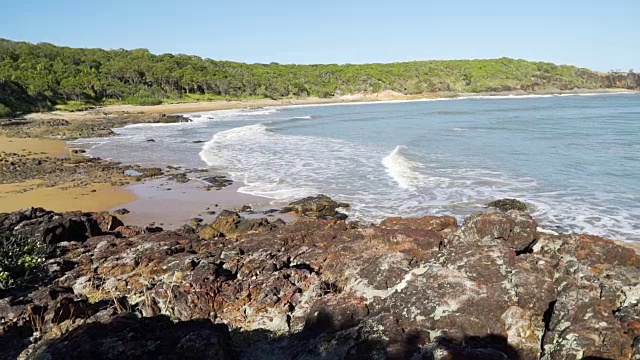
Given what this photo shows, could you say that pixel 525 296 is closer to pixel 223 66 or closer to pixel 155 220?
pixel 155 220

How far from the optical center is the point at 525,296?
15.3 ft

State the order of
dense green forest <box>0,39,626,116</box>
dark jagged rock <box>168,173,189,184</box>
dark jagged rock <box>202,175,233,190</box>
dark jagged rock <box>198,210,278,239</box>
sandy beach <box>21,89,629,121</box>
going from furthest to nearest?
dense green forest <box>0,39,626,116</box> → sandy beach <box>21,89,629,121</box> → dark jagged rock <box>168,173,189,184</box> → dark jagged rock <box>202,175,233,190</box> → dark jagged rock <box>198,210,278,239</box>

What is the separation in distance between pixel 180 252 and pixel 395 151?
19523 millimetres

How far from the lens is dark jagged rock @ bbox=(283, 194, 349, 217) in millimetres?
13516

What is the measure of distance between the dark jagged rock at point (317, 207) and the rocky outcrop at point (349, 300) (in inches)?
224

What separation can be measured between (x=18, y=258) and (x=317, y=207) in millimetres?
7799

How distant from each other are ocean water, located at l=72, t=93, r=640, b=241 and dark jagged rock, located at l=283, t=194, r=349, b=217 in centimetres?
62

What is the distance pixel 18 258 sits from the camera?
741 centimetres

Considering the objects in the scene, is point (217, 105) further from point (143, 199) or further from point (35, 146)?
point (143, 199)

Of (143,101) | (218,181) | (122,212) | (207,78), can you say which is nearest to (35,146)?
(218,181)

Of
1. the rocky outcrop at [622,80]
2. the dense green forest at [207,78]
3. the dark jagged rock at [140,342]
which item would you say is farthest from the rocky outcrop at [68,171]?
the rocky outcrop at [622,80]

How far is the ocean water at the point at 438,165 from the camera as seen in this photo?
1363 centimetres

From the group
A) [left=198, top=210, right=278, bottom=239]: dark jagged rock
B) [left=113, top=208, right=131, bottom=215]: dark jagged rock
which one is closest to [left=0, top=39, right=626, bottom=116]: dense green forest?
[left=113, top=208, right=131, bottom=215]: dark jagged rock

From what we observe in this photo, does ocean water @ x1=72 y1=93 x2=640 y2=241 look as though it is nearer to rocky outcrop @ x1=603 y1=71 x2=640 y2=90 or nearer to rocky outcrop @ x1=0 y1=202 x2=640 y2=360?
rocky outcrop @ x1=0 y1=202 x2=640 y2=360
